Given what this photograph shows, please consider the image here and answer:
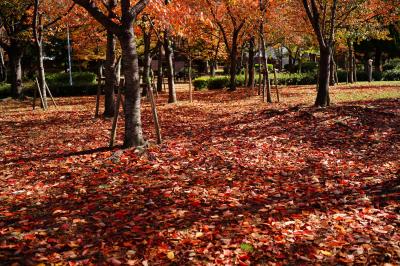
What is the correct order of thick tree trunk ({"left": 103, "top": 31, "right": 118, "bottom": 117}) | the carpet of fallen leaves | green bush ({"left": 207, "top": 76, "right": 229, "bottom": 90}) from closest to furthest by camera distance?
the carpet of fallen leaves
thick tree trunk ({"left": 103, "top": 31, "right": 118, "bottom": 117})
green bush ({"left": 207, "top": 76, "right": 229, "bottom": 90})

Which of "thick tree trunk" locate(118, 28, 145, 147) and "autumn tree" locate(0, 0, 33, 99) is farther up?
"autumn tree" locate(0, 0, 33, 99)

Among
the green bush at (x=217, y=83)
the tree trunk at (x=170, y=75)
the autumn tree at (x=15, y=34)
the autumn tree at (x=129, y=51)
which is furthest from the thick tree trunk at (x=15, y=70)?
the autumn tree at (x=129, y=51)

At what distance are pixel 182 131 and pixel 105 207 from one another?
19.2 feet

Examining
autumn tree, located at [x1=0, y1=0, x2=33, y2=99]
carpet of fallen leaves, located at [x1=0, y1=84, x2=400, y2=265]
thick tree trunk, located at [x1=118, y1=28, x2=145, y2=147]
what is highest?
autumn tree, located at [x1=0, y1=0, x2=33, y2=99]

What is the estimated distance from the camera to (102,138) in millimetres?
10227

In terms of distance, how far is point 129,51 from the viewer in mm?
8266

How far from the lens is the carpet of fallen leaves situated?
14.4 ft

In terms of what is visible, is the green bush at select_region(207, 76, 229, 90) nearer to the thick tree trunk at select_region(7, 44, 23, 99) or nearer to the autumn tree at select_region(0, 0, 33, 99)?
the autumn tree at select_region(0, 0, 33, 99)

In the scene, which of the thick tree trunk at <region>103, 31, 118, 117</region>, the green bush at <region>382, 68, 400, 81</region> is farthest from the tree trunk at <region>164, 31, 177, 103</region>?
the green bush at <region>382, 68, 400, 81</region>

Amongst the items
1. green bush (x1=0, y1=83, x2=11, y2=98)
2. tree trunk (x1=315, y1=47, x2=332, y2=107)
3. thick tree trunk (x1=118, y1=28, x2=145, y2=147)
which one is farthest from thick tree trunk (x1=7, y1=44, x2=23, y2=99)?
tree trunk (x1=315, y1=47, x2=332, y2=107)

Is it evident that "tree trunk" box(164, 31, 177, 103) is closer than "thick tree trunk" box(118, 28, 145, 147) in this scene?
No

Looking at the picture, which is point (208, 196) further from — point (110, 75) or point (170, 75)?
point (170, 75)

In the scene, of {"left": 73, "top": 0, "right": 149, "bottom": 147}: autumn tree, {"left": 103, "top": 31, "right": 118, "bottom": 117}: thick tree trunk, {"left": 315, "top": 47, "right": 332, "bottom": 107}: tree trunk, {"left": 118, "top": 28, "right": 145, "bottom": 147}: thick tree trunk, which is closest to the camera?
{"left": 73, "top": 0, "right": 149, "bottom": 147}: autumn tree

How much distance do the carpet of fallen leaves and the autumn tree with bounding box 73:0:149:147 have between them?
0.64 meters
